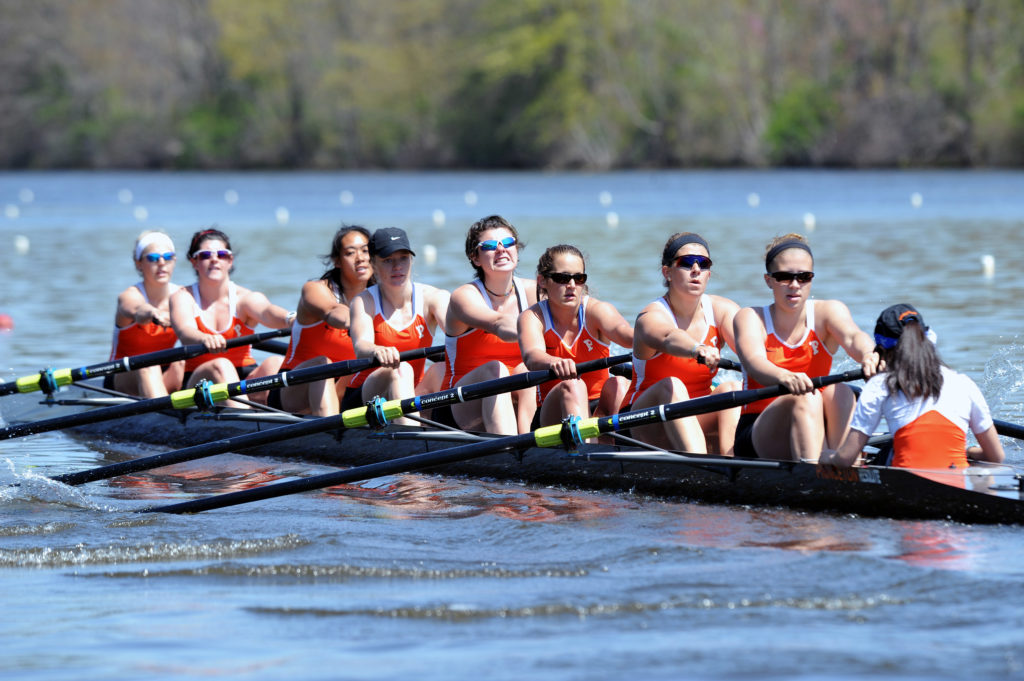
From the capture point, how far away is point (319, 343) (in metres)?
8.60

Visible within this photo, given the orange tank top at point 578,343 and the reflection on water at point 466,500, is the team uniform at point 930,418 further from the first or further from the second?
the orange tank top at point 578,343

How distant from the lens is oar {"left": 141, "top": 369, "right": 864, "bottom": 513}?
636 centimetres

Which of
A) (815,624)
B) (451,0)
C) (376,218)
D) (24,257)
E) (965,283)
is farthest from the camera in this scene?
(451,0)

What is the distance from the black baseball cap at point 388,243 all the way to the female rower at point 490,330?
394mm

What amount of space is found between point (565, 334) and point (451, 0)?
54848 millimetres

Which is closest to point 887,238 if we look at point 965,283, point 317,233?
point 965,283

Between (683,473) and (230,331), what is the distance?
3707mm

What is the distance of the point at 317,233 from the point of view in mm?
26641

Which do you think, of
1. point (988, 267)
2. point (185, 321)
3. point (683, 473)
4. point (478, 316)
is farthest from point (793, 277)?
point (988, 267)

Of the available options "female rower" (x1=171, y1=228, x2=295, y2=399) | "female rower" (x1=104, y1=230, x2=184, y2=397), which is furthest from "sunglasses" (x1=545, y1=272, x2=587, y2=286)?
"female rower" (x1=104, y1=230, x2=184, y2=397)

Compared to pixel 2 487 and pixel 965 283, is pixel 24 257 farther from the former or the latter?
pixel 2 487

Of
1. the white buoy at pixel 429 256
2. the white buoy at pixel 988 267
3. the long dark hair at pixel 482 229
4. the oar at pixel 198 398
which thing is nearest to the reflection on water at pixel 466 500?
the oar at pixel 198 398

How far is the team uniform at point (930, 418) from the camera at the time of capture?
580cm

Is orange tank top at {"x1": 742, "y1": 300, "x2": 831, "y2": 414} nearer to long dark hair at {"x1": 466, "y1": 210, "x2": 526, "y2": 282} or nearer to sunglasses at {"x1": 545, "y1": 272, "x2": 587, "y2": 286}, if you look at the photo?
sunglasses at {"x1": 545, "y1": 272, "x2": 587, "y2": 286}
